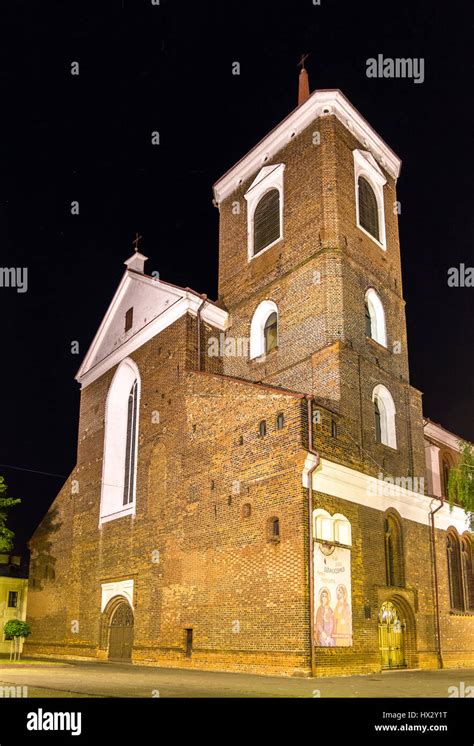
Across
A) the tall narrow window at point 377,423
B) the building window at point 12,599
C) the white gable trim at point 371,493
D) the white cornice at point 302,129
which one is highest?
the white cornice at point 302,129

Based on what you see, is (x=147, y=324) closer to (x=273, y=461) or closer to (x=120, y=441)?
(x=120, y=441)

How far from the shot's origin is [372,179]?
2573 cm

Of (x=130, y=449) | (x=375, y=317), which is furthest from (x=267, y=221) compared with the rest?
(x=130, y=449)

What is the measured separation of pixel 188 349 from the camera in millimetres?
23484

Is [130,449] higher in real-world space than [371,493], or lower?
higher

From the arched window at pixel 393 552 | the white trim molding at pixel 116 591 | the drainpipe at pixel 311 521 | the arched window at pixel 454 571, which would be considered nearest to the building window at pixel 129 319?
the white trim molding at pixel 116 591

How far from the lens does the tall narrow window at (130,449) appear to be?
1018 inches

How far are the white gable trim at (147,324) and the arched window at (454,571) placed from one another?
10866mm

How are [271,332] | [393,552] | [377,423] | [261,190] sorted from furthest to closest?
[261,190]
[271,332]
[377,423]
[393,552]

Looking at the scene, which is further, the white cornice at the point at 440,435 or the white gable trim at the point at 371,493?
the white cornice at the point at 440,435

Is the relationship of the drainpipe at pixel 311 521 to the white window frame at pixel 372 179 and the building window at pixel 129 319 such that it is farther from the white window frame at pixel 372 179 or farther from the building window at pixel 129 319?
the building window at pixel 129 319

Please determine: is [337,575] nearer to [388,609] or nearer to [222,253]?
[388,609]

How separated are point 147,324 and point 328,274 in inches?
287

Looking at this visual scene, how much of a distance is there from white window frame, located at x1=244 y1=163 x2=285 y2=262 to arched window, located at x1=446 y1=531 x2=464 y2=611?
12.0m
